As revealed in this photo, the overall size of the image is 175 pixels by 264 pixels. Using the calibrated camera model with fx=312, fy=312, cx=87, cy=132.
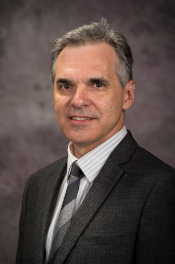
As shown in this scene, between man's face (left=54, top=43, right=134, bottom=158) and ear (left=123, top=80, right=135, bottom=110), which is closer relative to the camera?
man's face (left=54, top=43, right=134, bottom=158)

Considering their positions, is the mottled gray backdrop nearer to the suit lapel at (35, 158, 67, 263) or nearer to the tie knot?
the suit lapel at (35, 158, 67, 263)

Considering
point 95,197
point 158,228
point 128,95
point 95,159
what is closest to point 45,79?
point 128,95

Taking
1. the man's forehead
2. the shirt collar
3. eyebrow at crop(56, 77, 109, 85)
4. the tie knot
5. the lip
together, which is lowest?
the tie knot

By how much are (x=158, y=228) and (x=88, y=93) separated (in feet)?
3.05

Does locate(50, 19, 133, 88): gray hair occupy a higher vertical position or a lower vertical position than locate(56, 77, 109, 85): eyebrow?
higher

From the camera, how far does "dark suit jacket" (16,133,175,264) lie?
1.67m

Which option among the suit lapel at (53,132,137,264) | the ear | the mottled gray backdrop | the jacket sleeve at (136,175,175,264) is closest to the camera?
the jacket sleeve at (136,175,175,264)

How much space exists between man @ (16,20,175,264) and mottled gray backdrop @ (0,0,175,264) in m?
1.28

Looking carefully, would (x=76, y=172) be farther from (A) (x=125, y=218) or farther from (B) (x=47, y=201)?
(A) (x=125, y=218)

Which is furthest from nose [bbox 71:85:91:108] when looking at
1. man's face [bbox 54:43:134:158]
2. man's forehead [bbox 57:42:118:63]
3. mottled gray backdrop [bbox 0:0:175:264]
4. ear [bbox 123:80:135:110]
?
mottled gray backdrop [bbox 0:0:175:264]

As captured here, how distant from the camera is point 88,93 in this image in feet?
6.67

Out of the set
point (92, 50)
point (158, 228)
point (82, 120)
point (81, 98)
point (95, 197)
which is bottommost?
point (158, 228)

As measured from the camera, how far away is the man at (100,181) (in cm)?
172

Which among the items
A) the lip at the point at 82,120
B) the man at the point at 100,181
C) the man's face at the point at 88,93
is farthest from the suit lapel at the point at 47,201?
the lip at the point at 82,120
